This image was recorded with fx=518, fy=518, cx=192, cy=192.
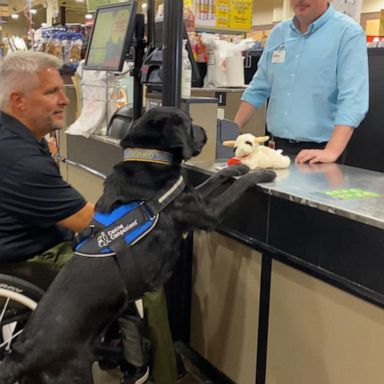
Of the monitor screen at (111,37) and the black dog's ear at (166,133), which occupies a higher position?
the monitor screen at (111,37)

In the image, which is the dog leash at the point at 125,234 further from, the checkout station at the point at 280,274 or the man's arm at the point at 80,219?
the checkout station at the point at 280,274

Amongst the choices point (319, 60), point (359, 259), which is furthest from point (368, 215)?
point (319, 60)

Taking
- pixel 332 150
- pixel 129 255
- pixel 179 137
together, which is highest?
pixel 179 137

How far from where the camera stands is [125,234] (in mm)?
1668

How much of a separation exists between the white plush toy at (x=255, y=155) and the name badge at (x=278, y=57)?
0.63 m

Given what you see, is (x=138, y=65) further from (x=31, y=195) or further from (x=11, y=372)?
(x=11, y=372)

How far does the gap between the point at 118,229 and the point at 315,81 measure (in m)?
1.30

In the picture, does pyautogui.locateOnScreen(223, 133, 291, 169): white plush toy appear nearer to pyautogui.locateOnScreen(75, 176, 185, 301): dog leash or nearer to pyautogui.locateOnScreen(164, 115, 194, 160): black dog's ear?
pyautogui.locateOnScreen(164, 115, 194, 160): black dog's ear

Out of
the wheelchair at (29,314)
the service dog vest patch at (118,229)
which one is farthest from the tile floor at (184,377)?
the service dog vest patch at (118,229)

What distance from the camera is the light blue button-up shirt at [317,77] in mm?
2297

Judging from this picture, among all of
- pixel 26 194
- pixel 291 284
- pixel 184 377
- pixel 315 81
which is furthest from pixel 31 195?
pixel 315 81

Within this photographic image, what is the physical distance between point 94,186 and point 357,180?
1902 millimetres

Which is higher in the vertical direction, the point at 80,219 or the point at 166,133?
the point at 166,133

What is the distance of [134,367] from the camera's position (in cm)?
202
